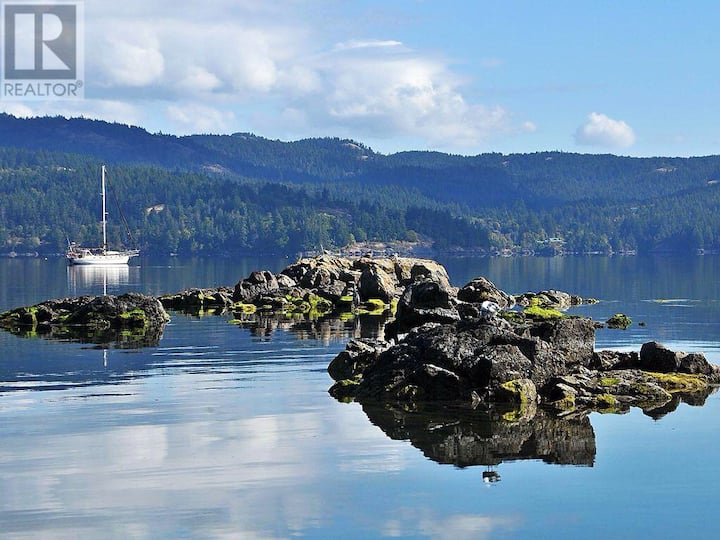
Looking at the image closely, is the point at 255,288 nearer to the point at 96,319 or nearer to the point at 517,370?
the point at 96,319

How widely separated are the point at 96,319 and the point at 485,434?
39135 millimetres

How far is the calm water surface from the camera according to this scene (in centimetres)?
2098

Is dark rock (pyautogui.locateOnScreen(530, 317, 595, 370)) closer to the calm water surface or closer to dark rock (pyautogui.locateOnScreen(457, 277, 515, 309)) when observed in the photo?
the calm water surface

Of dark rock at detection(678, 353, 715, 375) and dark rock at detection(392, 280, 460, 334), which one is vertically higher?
dark rock at detection(392, 280, 460, 334)

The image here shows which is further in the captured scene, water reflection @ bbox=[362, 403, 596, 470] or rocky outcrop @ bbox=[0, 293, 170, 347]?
rocky outcrop @ bbox=[0, 293, 170, 347]

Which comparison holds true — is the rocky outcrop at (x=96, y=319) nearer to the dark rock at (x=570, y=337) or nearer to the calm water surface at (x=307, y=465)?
the calm water surface at (x=307, y=465)

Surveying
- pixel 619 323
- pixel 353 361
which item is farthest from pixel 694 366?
pixel 619 323

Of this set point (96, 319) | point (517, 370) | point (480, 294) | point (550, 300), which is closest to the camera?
point (517, 370)

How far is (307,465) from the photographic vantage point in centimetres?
2572

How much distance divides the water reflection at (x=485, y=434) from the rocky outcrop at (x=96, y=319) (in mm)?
28147

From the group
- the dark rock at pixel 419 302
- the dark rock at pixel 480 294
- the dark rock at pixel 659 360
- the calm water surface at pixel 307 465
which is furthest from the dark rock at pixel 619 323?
the calm water surface at pixel 307 465

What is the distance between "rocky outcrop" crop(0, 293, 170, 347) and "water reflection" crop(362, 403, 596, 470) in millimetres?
28147

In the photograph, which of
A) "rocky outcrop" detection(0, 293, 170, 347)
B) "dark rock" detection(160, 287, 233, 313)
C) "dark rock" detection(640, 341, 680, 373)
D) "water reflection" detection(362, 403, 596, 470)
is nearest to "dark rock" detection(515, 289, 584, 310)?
"dark rock" detection(160, 287, 233, 313)

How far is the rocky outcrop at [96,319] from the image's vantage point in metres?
59.7
